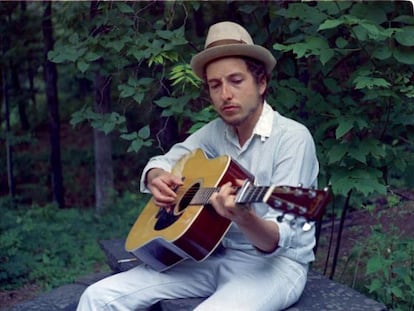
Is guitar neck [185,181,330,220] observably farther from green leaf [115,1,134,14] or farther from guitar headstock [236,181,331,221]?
green leaf [115,1,134,14]

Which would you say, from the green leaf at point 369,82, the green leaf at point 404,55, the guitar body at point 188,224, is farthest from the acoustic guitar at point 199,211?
the green leaf at point 404,55

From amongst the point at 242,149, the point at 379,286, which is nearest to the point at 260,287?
the point at 242,149

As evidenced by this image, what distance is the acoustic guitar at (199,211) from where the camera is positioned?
6.52 feet

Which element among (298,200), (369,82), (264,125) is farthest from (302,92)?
(298,200)

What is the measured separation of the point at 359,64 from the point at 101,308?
1777mm

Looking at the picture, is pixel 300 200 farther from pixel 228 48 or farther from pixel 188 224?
pixel 228 48

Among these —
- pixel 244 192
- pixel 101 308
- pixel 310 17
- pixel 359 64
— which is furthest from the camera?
pixel 359 64

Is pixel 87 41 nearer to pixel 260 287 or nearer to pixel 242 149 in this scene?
pixel 242 149

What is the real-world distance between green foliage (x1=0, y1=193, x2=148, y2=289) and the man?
2147 mm

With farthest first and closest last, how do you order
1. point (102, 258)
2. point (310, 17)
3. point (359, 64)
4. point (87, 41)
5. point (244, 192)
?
point (102, 258), point (87, 41), point (359, 64), point (310, 17), point (244, 192)

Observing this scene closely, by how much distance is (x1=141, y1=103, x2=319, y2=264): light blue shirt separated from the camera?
244 cm

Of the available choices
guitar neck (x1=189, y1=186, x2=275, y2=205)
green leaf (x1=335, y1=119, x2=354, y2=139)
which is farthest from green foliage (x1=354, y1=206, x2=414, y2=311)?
guitar neck (x1=189, y1=186, x2=275, y2=205)

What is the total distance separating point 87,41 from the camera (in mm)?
3680

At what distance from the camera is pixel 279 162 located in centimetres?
251
